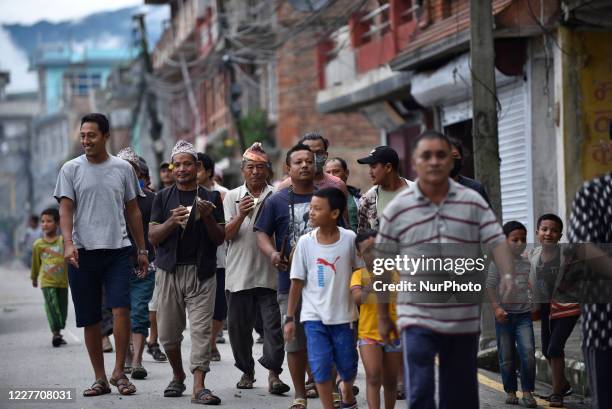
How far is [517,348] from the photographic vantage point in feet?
30.3

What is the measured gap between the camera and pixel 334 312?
7.87m

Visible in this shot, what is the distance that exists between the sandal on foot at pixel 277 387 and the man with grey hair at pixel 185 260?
0.69 metres

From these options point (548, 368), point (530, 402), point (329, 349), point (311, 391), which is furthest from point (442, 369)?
point (548, 368)

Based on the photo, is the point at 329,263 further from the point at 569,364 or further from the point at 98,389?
the point at 569,364

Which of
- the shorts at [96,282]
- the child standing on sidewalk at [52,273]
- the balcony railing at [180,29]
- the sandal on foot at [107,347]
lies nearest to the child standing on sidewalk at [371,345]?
the shorts at [96,282]

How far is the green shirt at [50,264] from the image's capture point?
14.3 meters

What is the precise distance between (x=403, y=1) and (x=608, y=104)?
21.5 ft

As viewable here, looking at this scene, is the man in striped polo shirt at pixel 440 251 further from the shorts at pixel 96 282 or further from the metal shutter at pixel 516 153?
the metal shutter at pixel 516 153

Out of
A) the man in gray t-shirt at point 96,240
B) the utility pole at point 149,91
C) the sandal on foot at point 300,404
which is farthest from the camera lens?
→ the utility pole at point 149,91

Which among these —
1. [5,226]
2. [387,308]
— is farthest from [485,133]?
[5,226]

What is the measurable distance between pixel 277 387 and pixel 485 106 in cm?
447

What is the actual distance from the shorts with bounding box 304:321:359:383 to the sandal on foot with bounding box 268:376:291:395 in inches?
73.1

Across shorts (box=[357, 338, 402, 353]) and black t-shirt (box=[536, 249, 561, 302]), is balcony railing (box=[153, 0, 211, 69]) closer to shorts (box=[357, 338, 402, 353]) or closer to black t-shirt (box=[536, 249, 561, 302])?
black t-shirt (box=[536, 249, 561, 302])

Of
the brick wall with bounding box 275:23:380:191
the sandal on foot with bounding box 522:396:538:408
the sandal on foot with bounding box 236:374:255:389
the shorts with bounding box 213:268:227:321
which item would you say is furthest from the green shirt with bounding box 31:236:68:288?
the brick wall with bounding box 275:23:380:191
